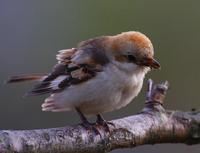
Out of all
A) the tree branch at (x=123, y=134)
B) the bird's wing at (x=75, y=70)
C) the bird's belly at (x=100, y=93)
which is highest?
the bird's wing at (x=75, y=70)

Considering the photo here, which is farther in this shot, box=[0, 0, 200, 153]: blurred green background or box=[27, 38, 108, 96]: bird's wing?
box=[0, 0, 200, 153]: blurred green background

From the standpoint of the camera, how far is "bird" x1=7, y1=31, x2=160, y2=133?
453 cm

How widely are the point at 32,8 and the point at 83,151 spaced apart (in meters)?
4.46

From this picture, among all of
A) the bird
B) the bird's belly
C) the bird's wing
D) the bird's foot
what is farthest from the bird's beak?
the bird's foot

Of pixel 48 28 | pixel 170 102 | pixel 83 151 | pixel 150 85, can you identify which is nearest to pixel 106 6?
pixel 48 28

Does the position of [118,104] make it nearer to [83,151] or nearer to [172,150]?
[83,151]

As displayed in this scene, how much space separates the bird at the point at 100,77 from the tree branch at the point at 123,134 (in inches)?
6.9

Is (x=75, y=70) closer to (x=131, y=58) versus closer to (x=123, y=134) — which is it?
(x=131, y=58)

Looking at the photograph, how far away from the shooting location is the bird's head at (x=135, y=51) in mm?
4570

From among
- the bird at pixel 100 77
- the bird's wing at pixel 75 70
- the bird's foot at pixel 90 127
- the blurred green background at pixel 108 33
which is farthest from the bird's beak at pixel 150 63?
the blurred green background at pixel 108 33

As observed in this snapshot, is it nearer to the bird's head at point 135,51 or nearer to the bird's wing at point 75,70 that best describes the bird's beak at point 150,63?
the bird's head at point 135,51

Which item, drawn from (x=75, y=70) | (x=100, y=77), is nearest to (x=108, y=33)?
(x=75, y=70)

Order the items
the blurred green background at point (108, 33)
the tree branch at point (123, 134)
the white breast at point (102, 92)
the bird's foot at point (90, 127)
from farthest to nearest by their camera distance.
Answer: the blurred green background at point (108, 33)
the white breast at point (102, 92)
the bird's foot at point (90, 127)
the tree branch at point (123, 134)

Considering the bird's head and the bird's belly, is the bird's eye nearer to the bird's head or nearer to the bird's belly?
the bird's head
